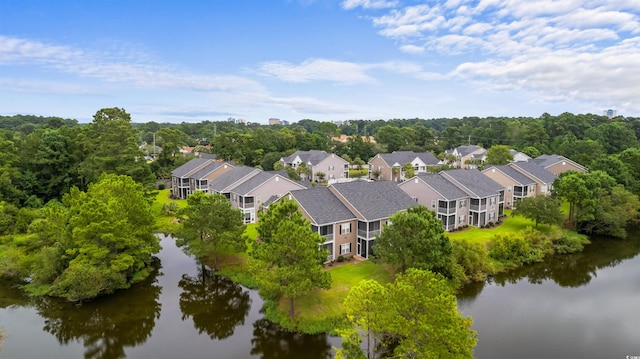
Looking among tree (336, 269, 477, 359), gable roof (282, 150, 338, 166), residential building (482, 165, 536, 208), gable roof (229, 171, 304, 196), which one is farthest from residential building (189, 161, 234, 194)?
tree (336, 269, 477, 359)

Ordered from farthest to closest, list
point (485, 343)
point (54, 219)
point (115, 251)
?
point (54, 219)
point (115, 251)
point (485, 343)

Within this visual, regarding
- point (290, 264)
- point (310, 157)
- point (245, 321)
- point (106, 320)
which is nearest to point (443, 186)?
point (290, 264)

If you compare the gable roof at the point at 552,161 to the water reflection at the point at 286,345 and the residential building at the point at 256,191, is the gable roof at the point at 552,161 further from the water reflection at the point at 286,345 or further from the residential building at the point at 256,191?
the water reflection at the point at 286,345

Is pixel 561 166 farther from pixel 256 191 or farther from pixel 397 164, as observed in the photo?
pixel 256 191

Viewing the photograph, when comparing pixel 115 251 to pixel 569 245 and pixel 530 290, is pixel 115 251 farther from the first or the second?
pixel 569 245

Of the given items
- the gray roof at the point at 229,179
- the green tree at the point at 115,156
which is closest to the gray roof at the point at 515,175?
the gray roof at the point at 229,179

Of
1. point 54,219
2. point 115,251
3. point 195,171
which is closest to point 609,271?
point 115,251
